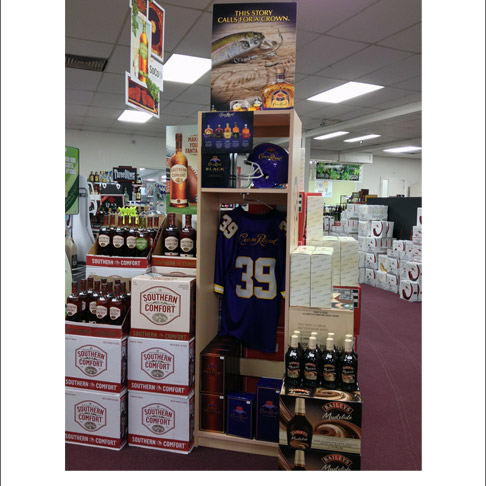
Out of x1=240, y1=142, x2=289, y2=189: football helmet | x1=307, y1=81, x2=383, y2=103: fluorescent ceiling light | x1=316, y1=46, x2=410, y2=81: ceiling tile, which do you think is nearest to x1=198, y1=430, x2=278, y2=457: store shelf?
x1=240, y1=142, x2=289, y2=189: football helmet

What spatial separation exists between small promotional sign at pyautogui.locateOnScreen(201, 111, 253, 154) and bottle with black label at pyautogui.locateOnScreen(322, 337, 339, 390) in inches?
48.9

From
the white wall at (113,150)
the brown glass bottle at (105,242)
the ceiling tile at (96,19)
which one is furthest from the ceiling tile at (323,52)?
the white wall at (113,150)

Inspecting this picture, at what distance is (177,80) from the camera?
6.84 meters

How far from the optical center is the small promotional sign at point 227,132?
249 cm

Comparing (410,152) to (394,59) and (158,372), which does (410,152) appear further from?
(158,372)

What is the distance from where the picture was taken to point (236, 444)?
2.69 m

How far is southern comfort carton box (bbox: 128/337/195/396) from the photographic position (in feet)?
8.68

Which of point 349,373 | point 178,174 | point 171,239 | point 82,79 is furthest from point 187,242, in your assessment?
point 82,79

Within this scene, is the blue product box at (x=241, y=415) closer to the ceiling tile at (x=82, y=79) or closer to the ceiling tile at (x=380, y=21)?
the ceiling tile at (x=380, y=21)

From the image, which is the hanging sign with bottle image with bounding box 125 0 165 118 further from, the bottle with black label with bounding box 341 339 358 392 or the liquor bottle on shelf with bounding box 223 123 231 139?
the bottle with black label with bounding box 341 339 358 392

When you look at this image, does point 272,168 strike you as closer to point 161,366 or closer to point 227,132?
point 227,132

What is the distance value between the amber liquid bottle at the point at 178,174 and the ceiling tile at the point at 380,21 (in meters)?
2.43

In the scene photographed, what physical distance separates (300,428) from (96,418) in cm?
136

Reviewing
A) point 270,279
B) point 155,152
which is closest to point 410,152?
point 155,152
